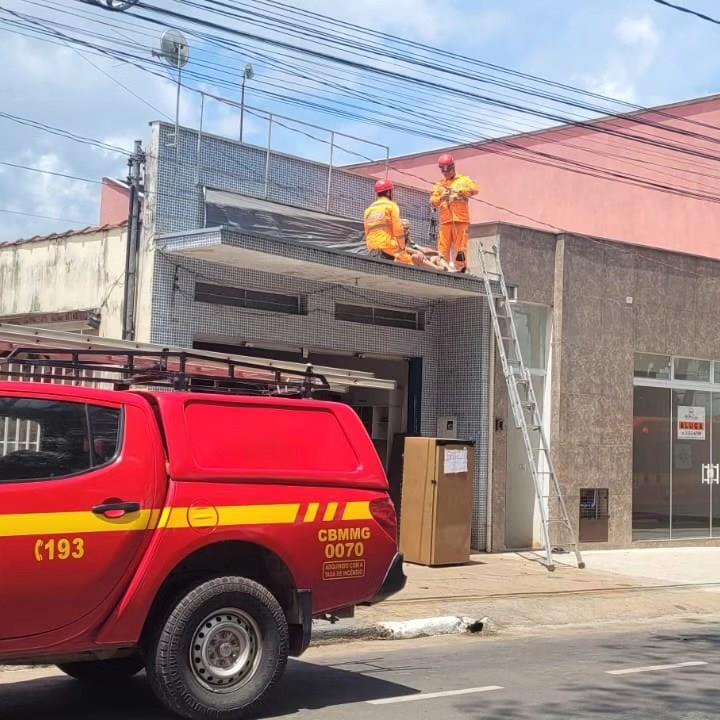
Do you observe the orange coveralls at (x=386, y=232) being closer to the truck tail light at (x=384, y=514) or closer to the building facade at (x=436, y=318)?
the building facade at (x=436, y=318)

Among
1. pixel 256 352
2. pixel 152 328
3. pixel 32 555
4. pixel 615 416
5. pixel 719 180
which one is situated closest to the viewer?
pixel 32 555

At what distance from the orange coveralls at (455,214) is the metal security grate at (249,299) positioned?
103 inches

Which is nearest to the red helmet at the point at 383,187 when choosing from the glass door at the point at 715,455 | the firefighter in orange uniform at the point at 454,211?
the firefighter in orange uniform at the point at 454,211

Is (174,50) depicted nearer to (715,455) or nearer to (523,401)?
(523,401)

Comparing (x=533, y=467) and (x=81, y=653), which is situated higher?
(x=533, y=467)

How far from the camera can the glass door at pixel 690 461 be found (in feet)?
62.0

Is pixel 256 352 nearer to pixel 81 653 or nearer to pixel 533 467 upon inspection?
pixel 533 467

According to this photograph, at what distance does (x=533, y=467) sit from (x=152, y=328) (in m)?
5.86

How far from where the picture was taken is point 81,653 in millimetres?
5859

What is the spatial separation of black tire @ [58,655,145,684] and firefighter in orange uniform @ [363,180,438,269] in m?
8.61

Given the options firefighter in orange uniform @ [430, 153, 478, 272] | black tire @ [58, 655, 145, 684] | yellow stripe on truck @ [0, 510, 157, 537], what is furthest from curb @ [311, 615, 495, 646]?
firefighter in orange uniform @ [430, 153, 478, 272]

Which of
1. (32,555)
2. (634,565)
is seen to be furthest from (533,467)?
(32,555)

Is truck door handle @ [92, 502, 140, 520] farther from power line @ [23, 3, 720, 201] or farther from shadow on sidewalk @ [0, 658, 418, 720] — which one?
power line @ [23, 3, 720, 201]

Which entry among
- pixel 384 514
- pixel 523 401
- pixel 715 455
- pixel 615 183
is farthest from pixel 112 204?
pixel 384 514
